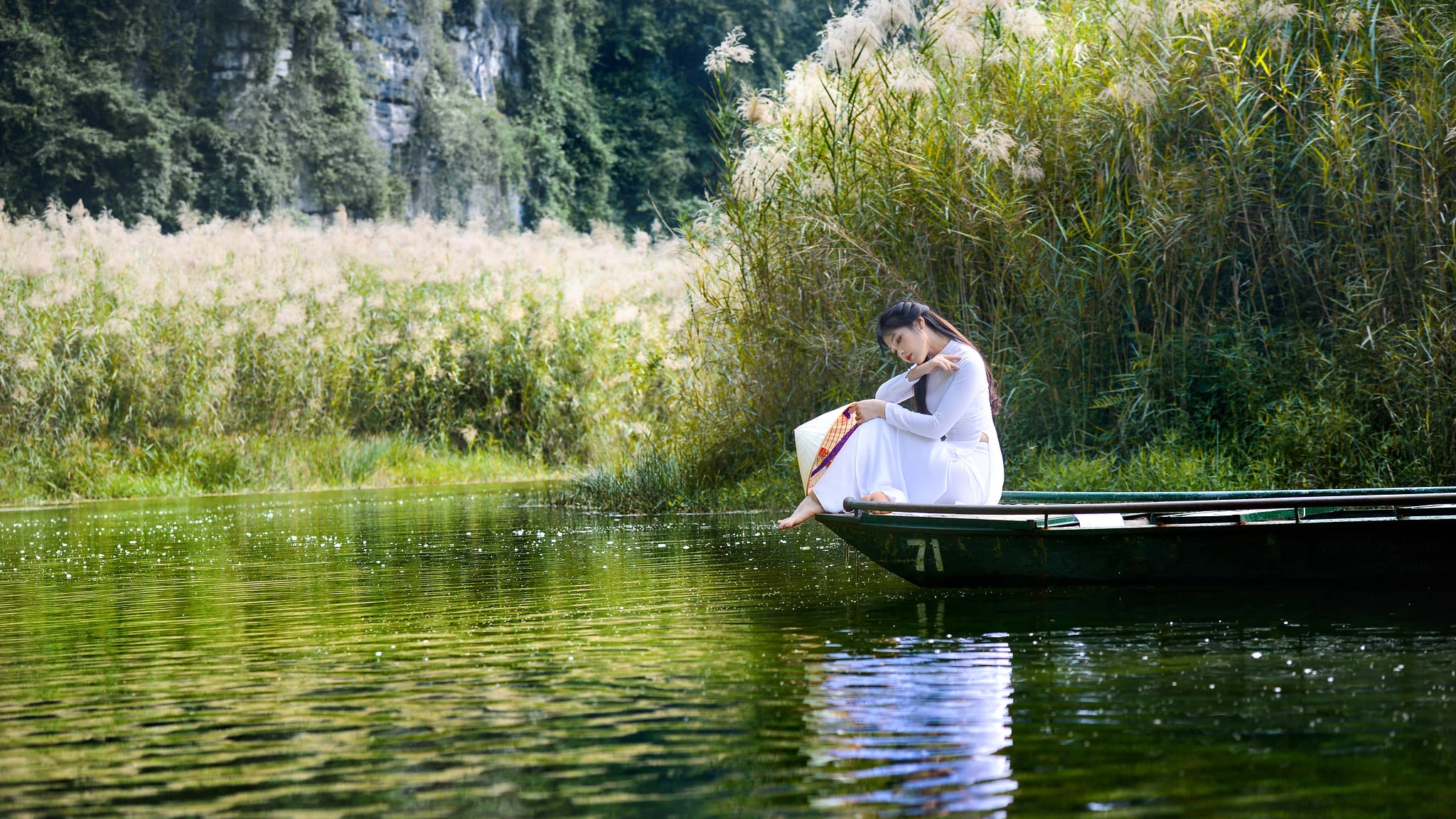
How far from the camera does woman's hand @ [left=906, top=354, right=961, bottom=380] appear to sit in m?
6.48

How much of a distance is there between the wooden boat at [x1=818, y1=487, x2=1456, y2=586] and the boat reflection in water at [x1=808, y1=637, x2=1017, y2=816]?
3.41ft

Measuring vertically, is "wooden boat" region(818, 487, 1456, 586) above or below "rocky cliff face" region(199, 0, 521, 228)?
below

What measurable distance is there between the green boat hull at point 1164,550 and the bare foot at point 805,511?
10 centimetres

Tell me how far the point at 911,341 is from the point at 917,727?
295cm

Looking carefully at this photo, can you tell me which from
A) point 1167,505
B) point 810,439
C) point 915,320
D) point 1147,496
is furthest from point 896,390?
point 1147,496

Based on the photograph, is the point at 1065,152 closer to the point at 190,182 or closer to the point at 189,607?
the point at 189,607

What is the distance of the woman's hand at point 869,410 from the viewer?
21.4 ft

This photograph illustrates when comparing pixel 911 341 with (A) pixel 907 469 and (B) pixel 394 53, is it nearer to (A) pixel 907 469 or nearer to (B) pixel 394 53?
(A) pixel 907 469

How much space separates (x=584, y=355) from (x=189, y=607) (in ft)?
32.2

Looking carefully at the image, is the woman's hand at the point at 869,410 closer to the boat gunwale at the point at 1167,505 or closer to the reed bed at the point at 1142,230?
the boat gunwale at the point at 1167,505

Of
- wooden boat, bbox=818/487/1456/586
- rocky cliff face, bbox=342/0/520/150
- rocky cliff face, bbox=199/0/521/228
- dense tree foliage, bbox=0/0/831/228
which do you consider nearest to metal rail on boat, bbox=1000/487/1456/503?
wooden boat, bbox=818/487/1456/586

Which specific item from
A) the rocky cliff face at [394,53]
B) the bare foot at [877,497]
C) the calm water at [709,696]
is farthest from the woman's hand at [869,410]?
the rocky cliff face at [394,53]

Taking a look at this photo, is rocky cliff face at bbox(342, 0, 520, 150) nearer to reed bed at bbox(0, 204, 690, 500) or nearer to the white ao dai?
reed bed at bbox(0, 204, 690, 500)

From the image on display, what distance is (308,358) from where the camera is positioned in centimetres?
1494
